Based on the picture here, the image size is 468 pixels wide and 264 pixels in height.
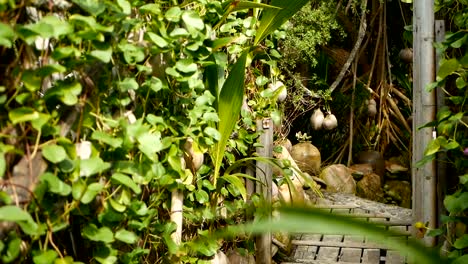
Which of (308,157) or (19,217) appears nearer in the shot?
(19,217)

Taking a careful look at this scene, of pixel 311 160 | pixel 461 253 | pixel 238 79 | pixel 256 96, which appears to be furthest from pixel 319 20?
pixel 461 253

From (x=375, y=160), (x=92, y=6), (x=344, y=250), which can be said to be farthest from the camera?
(x=375, y=160)

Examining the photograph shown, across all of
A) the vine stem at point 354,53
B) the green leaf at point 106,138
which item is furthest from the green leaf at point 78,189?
the vine stem at point 354,53

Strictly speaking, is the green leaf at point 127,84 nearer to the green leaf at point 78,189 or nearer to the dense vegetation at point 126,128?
the dense vegetation at point 126,128

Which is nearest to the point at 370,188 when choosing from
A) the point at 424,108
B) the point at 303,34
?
the point at 303,34

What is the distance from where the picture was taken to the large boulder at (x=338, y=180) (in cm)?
549

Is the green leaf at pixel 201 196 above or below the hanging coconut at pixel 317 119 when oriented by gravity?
below

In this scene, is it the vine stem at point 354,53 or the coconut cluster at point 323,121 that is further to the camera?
the vine stem at point 354,53

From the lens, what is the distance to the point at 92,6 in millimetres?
1270

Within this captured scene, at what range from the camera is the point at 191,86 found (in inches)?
69.9

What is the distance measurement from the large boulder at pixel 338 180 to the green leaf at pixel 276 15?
9.80ft

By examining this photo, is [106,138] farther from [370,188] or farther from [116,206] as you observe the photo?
[370,188]

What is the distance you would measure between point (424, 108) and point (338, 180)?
281 centimetres

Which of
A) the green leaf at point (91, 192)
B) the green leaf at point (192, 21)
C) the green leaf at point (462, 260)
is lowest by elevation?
the green leaf at point (462, 260)
